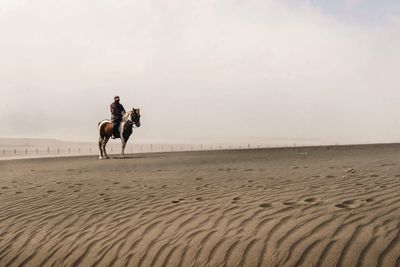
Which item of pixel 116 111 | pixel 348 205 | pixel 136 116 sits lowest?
pixel 348 205

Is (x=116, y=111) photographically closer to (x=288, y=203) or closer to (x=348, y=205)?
(x=288, y=203)

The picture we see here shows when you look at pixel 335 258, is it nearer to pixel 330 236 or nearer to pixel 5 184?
pixel 330 236

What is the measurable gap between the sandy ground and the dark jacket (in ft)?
40.0

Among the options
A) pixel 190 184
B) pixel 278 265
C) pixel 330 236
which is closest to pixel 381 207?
pixel 330 236

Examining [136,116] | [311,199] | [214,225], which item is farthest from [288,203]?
[136,116]

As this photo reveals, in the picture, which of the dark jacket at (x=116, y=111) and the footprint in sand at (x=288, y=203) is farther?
the dark jacket at (x=116, y=111)

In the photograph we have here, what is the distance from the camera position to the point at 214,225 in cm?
622

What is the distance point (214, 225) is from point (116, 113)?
54.7 ft

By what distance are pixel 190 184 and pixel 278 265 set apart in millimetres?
5601

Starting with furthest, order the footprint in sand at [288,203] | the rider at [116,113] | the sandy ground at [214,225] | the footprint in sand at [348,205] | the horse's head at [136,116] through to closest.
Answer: the horse's head at [136,116] < the rider at [116,113] < the footprint in sand at [288,203] < the footprint in sand at [348,205] < the sandy ground at [214,225]

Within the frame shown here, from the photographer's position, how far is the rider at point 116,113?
71.7 ft

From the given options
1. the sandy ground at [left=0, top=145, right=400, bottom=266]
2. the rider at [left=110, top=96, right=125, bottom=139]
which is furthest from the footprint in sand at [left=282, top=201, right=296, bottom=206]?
the rider at [left=110, top=96, right=125, bottom=139]

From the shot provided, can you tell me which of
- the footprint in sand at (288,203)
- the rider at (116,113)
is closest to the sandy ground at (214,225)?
the footprint in sand at (288,203)

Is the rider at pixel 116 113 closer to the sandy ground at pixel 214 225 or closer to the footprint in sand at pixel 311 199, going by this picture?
the sandy ground at pixel 214 225
